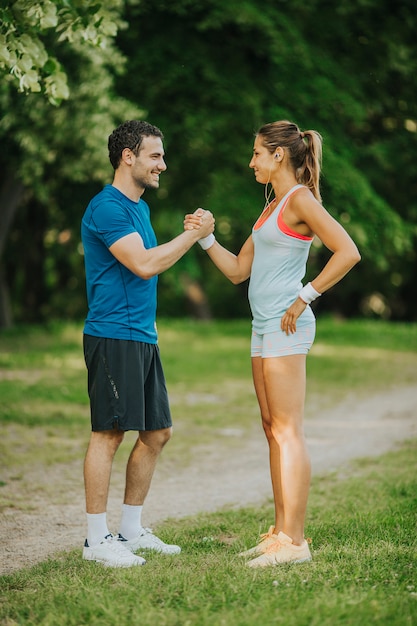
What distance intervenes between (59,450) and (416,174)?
10759 millimetres

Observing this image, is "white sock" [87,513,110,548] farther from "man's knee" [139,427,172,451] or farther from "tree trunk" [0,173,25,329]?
"tree trunk" [0,173,25,329]

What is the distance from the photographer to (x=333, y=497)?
20.1ft

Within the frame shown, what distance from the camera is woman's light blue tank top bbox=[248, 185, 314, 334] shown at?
4.26 metres

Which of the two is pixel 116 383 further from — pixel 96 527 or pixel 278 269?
pixel 278 269

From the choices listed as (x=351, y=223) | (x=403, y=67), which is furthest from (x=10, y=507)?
(x=403, y=67)

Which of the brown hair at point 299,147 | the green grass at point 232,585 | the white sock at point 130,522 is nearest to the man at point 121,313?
the white sock at point 130,522

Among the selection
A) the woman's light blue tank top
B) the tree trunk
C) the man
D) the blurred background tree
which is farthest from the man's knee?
the tree trunk

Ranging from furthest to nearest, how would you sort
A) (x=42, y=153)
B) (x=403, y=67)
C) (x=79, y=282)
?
(x=79, y=282), (x=403, y=67), (x=42, y=153)

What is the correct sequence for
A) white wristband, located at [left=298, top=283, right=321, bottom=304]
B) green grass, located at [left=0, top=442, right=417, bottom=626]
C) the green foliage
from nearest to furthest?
1. green grass, located at [left=0, top=442, right=417, bottom=626]
2. white wristband, located at [left=298, top=283, right=321, bottom=304]
3. the green foliage

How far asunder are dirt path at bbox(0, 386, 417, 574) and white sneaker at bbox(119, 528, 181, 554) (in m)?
0.42

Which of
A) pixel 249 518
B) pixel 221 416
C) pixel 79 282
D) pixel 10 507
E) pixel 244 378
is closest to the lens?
pixel 249 518

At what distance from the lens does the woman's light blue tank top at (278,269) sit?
4258 mm

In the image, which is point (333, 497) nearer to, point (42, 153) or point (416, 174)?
point (42, 153)

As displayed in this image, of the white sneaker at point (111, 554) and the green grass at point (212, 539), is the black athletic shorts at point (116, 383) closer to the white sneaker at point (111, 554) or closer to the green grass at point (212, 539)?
the white sneaker at point (111, 554)
